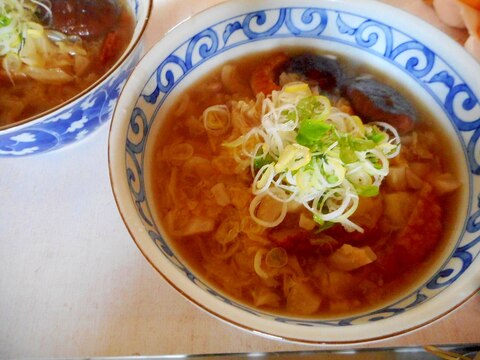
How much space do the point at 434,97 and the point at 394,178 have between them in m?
0.25

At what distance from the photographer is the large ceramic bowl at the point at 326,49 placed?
2.43ft

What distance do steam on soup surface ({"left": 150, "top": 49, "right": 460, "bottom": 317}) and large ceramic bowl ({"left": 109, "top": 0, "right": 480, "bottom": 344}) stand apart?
0.06 meters

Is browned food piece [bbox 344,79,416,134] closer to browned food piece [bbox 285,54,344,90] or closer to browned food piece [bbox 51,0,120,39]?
browned food piece [bbox 285,54,344,90]

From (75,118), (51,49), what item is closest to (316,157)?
(75,118)

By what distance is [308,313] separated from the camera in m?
0.89

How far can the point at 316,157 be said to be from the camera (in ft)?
3.13

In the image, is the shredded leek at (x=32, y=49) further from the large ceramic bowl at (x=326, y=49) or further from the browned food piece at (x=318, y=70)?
the browned food piece at (x=318, y=70)

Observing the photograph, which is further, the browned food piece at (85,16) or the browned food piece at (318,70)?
the browned food piece at (85,16)

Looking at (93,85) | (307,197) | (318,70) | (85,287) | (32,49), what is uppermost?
(318,70)

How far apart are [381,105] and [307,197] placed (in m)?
0.35

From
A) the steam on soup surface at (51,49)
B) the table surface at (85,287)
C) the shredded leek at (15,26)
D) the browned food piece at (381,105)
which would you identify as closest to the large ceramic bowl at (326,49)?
the browned food piece at (381,105)

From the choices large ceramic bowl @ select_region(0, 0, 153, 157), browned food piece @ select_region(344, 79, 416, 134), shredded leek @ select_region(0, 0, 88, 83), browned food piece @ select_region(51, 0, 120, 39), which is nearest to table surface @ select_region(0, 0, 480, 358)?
large ceramic bowl @ select_region(0, 0, 153, 157)

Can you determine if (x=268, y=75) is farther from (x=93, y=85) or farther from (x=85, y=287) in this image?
(x=85, y=287)

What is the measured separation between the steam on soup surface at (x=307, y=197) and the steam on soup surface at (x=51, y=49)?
0.31m
